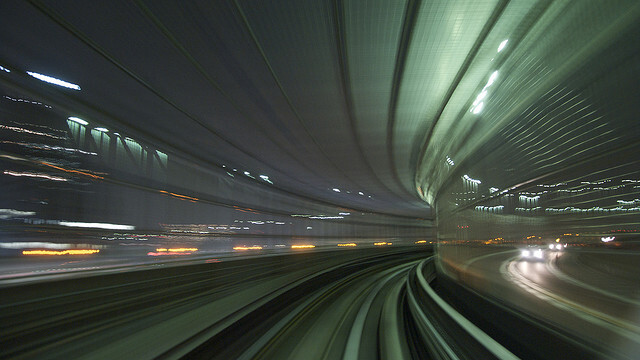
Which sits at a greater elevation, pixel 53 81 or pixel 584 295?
pixel 53 81

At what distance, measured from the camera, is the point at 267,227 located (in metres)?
11.4

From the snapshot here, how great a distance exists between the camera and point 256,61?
461 centimetres

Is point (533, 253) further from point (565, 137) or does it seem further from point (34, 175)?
point (34, 175)

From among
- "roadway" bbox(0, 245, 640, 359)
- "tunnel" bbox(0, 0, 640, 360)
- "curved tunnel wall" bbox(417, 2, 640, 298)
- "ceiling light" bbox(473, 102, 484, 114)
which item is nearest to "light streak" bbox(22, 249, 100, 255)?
"tunnel" bbox(0, 0, 640, 360)

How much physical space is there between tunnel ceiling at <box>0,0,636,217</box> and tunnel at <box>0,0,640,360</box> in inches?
1.1

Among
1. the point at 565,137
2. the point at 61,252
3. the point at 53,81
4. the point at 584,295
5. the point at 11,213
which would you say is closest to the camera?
the point at 584,295

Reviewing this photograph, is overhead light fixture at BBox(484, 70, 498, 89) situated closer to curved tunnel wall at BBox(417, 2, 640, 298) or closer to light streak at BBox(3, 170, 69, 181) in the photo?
curved tunnel wall at BBox(417, 2, 640, 298)

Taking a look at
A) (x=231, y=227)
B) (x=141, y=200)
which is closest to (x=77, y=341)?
(x=141, y=200)

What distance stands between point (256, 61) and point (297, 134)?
340cm

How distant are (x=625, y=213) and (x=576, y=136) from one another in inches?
32.4

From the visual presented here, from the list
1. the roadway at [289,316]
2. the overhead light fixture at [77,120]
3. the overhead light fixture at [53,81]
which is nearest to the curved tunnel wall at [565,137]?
the roadway at [289,316]

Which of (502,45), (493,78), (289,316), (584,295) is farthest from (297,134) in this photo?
(584,295)

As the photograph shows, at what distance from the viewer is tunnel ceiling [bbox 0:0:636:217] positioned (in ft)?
11.4

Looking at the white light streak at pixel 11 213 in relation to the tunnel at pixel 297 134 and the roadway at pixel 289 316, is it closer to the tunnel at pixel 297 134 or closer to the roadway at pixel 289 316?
the tunnel at pixel 297 134
